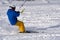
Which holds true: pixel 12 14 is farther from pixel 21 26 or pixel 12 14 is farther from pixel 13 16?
pixel 21 26

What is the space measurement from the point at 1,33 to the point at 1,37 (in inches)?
22.5

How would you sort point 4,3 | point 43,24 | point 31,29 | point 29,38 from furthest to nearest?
point 4,3, point 43,24, point 31,29, point 29,38

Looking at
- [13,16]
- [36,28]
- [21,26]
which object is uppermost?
[13,16]

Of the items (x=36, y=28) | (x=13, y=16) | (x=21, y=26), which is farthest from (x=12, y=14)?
(x=36, y=28)

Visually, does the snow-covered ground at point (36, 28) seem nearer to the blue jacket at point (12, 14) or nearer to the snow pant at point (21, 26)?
the snow pant at point (21, 26)

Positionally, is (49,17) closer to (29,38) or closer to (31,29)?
(31,29)

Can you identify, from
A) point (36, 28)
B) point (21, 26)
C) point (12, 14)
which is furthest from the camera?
point (36, 28)

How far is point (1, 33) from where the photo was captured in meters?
9.27

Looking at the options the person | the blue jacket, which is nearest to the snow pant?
the person

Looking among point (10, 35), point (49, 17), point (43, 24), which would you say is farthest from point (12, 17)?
point (49, 17)

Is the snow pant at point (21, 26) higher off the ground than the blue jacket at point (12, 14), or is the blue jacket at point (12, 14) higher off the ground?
the blue jacket at point (12, 14)

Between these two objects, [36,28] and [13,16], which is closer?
[13,16]

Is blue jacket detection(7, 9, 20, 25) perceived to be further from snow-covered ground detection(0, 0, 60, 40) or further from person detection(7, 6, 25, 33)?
snow-covered ground detection(0, 0, 60, 40)

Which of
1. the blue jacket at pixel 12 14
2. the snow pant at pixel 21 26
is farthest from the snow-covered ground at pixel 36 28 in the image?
the blue jacket at pixel 12 14
